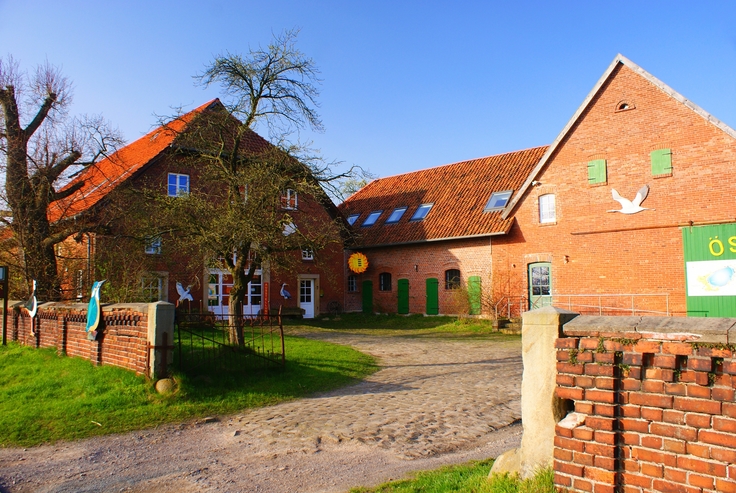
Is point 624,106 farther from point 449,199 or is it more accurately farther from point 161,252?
point 161,252

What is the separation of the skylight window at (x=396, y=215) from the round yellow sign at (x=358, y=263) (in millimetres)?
2270

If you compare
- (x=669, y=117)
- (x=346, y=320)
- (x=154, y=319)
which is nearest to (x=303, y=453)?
(x=154, y=319)

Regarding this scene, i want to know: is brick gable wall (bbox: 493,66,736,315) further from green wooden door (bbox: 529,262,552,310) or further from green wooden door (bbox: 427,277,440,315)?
green wooden door (bbox: 427,277,440,315)

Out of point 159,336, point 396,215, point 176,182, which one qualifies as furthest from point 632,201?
point 159,336

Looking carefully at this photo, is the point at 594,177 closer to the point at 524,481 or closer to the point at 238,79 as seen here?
the point at 238,79

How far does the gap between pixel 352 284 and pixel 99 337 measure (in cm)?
1944

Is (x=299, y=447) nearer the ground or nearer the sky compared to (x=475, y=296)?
nearer the ground

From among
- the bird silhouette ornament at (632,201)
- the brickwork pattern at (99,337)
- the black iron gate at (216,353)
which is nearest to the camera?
the brickwork pattern at (99,337)

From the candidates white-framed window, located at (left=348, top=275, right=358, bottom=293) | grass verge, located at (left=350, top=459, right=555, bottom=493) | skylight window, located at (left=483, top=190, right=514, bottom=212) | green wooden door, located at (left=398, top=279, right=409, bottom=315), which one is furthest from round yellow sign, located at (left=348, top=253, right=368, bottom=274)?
grass verge, located at (left=350, top=459, right=555, bottom=493)

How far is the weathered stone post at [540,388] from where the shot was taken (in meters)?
3.95

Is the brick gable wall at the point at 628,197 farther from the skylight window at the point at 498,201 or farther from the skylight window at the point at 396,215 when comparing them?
the skylight window at the point at 396,215

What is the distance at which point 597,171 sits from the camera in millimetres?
20938

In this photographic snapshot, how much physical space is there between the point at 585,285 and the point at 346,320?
10596 mm

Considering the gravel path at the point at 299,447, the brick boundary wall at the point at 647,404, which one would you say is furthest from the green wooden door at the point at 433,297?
the brick boundary wall at the point at 647,404
